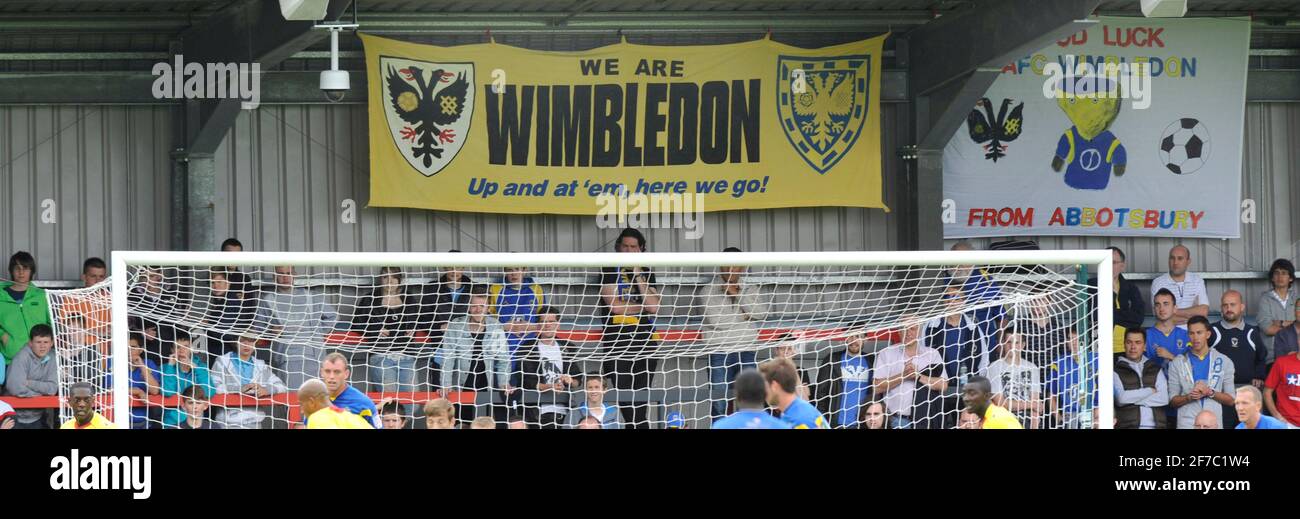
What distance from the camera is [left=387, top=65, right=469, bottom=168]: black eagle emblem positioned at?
38.8 feet

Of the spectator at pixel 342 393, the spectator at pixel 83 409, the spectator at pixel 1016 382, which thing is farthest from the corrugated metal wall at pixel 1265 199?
the spectator at pixel 83 409

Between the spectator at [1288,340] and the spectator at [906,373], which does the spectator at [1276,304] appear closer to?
the spectator at [1288,340]

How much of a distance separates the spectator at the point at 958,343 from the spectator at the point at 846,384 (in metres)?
0.48

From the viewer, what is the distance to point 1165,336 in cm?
1173

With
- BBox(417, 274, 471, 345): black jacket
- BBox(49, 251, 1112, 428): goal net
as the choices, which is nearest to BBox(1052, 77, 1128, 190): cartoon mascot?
BBox(49, 251, 1112, 428): goal net

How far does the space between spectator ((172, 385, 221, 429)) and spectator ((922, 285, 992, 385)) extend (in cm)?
489

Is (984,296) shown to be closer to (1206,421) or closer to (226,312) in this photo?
(1206,421)

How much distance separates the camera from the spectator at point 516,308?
10102mm

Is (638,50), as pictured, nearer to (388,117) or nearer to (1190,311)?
(388,117)

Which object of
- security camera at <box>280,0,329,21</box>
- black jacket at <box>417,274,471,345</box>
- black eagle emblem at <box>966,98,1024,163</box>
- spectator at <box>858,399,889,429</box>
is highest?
security camera at <box>280,0,329,21</box>

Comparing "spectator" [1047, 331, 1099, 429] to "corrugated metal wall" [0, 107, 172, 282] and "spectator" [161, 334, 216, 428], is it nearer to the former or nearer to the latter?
"spectator" [161, 334, 216, 428]

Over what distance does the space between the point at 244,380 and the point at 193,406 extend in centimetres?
49

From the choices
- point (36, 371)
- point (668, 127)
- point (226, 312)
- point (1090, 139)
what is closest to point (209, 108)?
point (226, 312)
